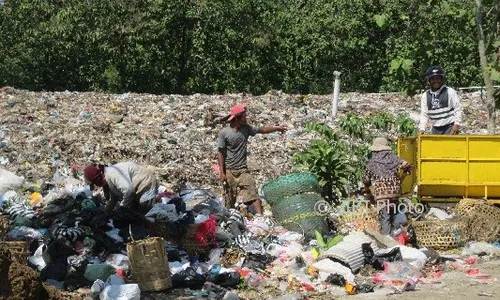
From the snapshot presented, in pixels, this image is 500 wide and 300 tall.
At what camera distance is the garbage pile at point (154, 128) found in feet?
43.4

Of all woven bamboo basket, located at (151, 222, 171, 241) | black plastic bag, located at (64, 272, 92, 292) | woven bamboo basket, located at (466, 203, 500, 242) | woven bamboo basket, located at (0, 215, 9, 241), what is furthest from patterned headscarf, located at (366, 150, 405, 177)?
woven bamboo basket, located at (0, 215, 9, 241)

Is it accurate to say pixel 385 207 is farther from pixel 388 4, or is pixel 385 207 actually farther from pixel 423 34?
pixel 388 4

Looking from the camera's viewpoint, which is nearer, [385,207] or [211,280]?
[211,280]

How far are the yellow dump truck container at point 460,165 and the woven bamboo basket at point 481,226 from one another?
0.41 meters

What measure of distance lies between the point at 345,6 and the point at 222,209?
2744 cm

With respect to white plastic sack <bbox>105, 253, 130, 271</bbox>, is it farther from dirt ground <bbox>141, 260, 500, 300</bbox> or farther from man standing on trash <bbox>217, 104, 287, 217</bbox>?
man standing on trash <bbox>217, 104, 287, 217</bbox>

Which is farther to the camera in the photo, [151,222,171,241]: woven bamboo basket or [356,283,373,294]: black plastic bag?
[151,222,171,241]: woven bamboo basket

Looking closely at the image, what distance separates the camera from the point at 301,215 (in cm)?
902

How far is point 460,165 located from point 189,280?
3828 millimetres

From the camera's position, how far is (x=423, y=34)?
11.6 m

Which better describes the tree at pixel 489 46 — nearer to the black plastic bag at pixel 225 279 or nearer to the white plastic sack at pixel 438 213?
the white plastic sack at pixel 438 213

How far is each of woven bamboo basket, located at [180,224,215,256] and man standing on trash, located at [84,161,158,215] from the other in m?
0.53

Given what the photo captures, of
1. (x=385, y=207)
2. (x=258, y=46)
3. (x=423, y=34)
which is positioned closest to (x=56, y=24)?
(x=258, y=46)

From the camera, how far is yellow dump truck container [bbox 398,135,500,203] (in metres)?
9.50
